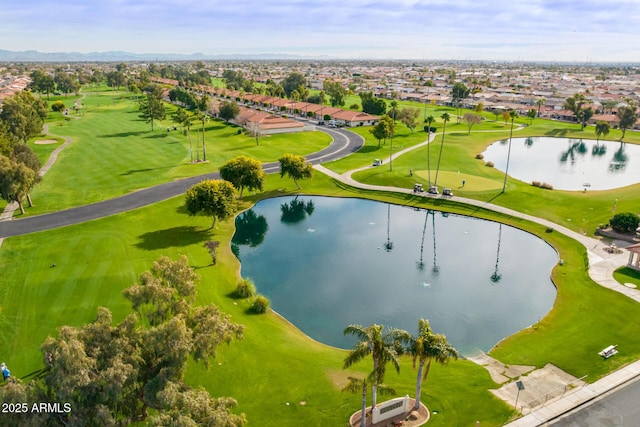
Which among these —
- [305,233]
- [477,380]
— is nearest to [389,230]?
[305,233]

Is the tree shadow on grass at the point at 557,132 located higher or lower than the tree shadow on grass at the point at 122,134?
lower

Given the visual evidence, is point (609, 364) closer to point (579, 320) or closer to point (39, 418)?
point (579, 320)

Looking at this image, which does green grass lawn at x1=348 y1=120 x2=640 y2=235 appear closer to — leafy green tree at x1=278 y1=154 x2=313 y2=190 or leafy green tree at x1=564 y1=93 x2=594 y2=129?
leafy green tree at x1=278 y1=154 x2=313 y2=190

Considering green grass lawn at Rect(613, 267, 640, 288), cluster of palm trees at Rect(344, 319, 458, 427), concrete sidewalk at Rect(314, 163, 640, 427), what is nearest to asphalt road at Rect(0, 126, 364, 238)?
concrete sidewalk at Rect(314, 163, 640, 427)

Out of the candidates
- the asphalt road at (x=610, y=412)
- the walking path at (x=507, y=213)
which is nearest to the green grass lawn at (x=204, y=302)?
the walking path at (x=507, y=213)

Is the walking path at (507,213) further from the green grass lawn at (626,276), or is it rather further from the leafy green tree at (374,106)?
the leafy green tree at (374,106)

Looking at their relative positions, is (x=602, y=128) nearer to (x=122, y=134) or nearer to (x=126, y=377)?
(x=122, y=134)

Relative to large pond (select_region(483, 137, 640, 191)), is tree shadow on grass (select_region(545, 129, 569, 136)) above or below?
above
